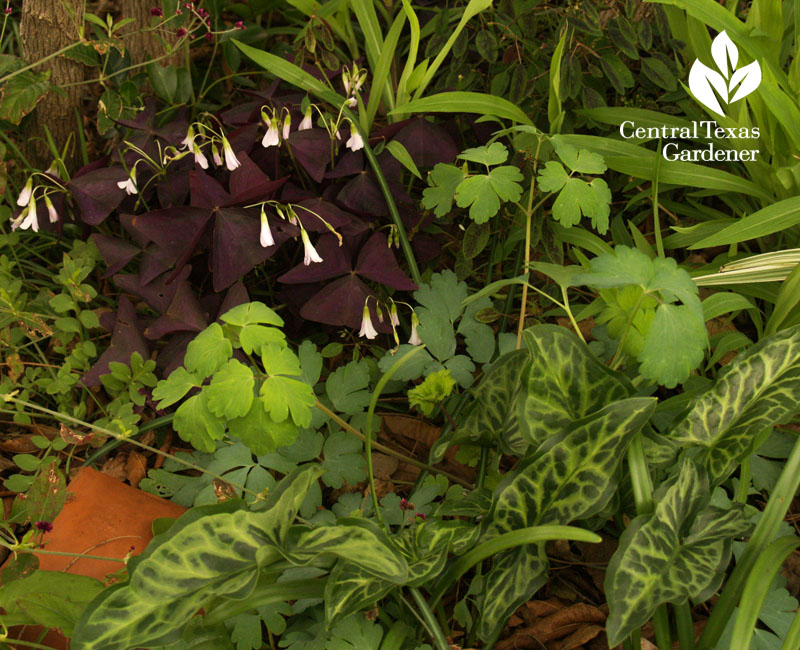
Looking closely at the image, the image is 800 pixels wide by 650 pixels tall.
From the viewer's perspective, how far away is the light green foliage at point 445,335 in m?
1.44

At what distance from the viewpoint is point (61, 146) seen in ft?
6.57

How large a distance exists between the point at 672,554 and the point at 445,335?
1.98 feet

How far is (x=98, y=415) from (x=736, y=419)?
1.41m

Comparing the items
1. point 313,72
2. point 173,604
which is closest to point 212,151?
point 313,72

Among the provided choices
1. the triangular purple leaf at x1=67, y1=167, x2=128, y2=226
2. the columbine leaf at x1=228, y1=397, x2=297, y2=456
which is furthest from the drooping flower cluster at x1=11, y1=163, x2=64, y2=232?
the columbine leaf at x1=228, y1=397, x2=297, y2=456

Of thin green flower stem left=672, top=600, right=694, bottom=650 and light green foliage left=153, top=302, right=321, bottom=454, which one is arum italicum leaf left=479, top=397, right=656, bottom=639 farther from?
light green foliage left=153, top=302, right=321, bottom=454

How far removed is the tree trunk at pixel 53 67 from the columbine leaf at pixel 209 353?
1.09 meters

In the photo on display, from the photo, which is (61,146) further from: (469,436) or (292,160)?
(469,436)

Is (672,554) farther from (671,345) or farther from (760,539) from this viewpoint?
(671,345)

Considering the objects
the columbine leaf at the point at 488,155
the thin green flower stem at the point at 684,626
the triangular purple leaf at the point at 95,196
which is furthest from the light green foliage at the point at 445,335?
the triangular purple leaf at the point at 95,196

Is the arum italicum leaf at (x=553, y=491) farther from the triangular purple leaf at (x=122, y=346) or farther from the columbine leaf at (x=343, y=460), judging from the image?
the triangular purple leaf at (x=122, y=346)

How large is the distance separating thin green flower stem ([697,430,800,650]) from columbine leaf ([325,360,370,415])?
28.3 inches

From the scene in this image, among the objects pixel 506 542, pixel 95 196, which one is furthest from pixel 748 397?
pixel 95 196

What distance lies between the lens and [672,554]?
1.03 metres
